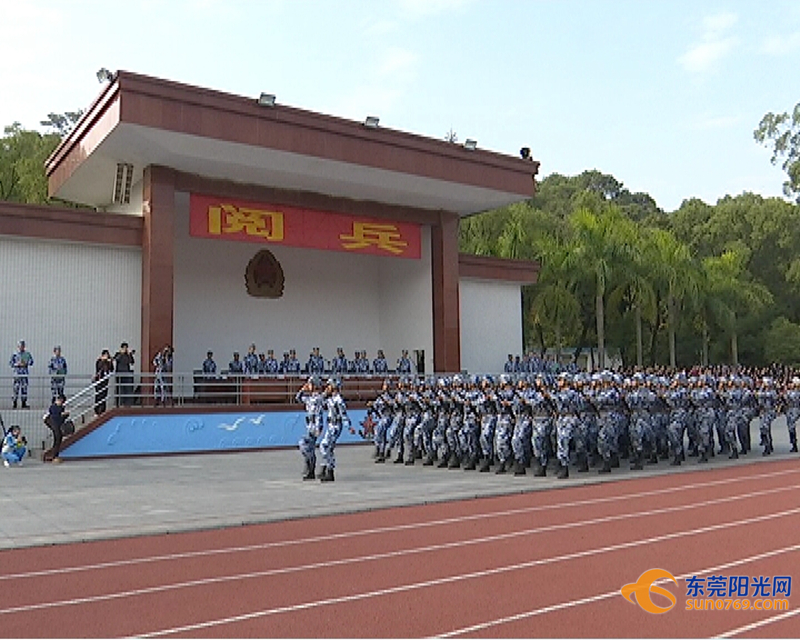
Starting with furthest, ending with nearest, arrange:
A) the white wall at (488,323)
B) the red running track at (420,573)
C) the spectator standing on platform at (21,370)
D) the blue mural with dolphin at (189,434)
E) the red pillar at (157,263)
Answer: the white wall at (488,323)
the red pillar at (157,263)
the spectator standing on platform at (21,370)
the blue mural with dolphin at (189,434)
the red running track at (420,573)

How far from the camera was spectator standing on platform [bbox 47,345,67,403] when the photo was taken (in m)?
18.2

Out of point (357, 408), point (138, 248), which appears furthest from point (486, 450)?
point (138, 248)

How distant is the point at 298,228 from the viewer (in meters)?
23.1

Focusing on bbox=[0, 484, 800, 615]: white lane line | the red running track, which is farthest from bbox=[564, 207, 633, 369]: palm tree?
bbox=[0, 484, 800, 615]: white lane line

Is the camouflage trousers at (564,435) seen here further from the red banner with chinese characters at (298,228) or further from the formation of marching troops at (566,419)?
the red banner with chinese characters at (298,228)

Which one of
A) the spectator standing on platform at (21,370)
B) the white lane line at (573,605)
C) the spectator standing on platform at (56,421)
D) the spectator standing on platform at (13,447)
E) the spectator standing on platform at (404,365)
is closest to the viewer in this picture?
the white lane line at (573,605)

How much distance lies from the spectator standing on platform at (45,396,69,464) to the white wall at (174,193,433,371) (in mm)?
7080

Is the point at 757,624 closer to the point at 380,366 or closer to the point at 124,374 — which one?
the point at 124,374

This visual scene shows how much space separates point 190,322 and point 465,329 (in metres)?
8.67

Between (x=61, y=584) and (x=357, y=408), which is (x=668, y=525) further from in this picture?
(x=357, y=408)

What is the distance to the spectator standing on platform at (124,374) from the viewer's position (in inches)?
706

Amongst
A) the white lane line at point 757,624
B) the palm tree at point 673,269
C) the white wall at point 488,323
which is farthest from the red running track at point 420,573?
the palm tree at point 673,269

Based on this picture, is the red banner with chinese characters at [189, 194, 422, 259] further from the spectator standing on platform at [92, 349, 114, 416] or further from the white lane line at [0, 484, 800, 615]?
the white lane line at [0, 484, 800, 615]
